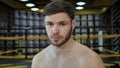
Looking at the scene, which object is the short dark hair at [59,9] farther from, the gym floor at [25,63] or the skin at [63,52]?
the gym floor at [25,63]

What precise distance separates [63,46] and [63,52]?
0.02 metres

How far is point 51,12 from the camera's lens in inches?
34.0

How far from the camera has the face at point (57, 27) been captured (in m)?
0.86

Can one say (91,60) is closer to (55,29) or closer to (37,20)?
(55,29)

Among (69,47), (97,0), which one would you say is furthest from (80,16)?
(69,47)

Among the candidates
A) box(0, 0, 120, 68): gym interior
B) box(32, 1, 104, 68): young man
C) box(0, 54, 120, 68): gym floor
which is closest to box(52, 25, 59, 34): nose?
box(32, 1, 104, 68): young man

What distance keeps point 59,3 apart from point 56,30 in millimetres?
92

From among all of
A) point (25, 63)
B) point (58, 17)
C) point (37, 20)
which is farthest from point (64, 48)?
point (37, 20)

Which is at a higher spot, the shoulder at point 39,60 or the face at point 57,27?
the face at point 57,27

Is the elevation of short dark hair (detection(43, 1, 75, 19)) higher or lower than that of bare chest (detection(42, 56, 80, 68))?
higher

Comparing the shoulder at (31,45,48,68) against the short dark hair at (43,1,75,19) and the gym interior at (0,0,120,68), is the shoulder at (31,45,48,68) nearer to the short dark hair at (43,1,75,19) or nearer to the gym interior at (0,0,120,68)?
the short dark hair at (43,1,75,19)

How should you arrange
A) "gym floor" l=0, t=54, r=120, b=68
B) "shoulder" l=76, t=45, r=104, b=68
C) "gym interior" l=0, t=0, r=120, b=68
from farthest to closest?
1. "gym interior" l=0, t=0, r=120, b=68
2. "gym floor" l=0, t=54, r=120, b=68
3. "shoulder" l=76, t=45, r=104, b=68

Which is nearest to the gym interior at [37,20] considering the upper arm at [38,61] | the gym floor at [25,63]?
the gym floor at [25,63]

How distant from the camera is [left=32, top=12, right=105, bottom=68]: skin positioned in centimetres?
86
